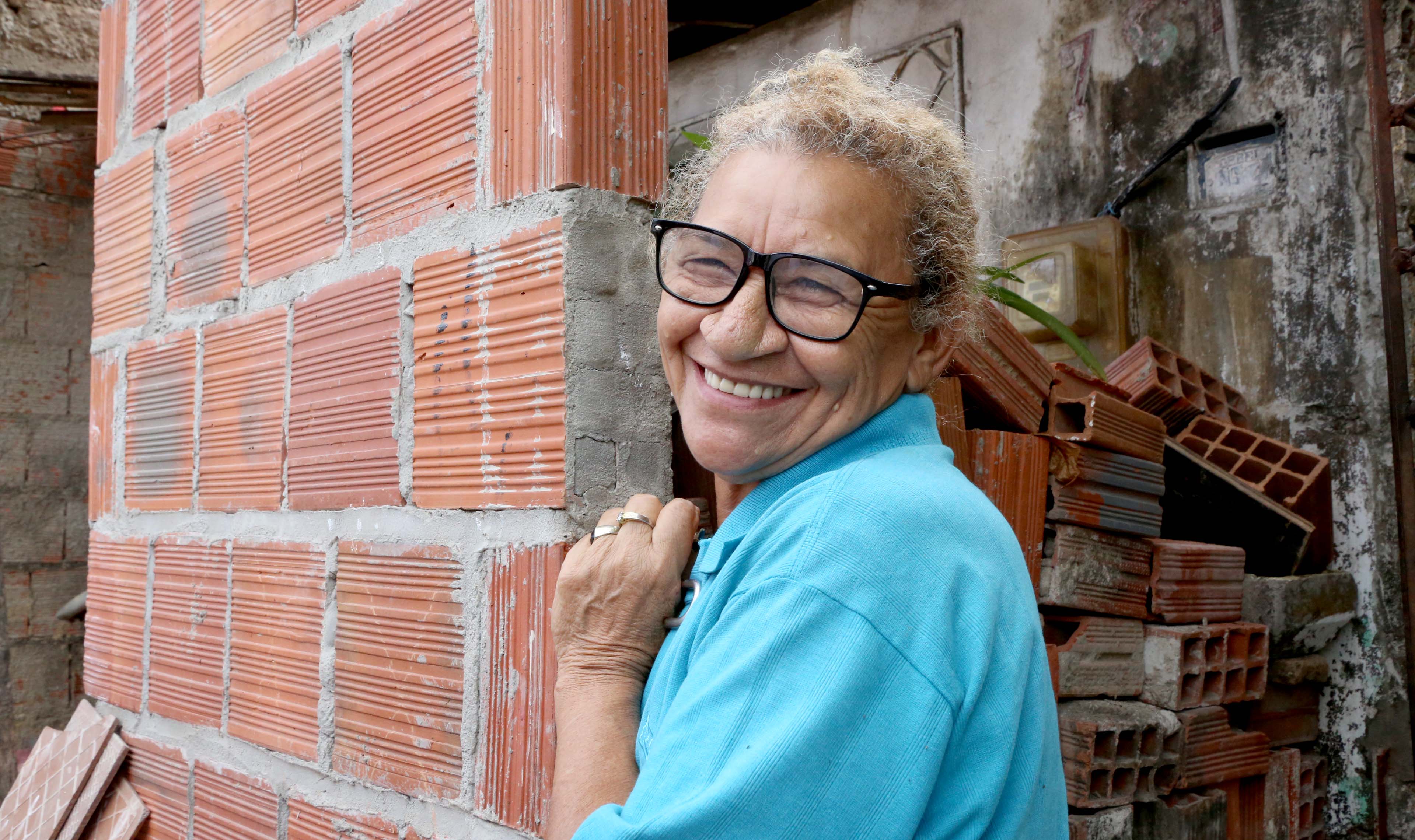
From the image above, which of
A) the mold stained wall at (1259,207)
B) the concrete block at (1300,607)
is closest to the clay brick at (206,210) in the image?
the mold stained wall at (1259,207)

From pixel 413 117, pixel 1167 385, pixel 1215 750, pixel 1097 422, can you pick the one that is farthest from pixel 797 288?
pixel 1167 385

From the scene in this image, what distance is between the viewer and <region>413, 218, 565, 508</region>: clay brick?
1560mm

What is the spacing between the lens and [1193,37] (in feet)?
16.6

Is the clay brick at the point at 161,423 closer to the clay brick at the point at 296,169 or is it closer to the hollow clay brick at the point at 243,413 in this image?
the hollow clay brick at the point at 243,413

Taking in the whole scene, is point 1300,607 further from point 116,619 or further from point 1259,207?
point 116,619

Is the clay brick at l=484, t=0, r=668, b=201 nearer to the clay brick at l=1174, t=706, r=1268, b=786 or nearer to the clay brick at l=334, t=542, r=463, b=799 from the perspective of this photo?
the clay brick at l=334, t=542, r=463, b=799

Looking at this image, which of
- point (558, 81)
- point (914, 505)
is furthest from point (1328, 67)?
point (914, 505)

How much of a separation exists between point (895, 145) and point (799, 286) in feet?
0.71

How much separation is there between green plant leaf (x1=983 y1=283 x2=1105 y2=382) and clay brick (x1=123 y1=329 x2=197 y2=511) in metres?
1.84

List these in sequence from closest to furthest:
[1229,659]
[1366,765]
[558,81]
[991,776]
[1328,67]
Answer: [991,776], [558,81], [1229,659], [1366,765], [1328,67]

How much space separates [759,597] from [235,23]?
2024 millimetres

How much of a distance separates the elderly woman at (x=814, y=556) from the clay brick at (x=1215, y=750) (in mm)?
1909

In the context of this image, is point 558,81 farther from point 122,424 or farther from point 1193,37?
point 1193,37

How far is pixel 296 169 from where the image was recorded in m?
2.10
